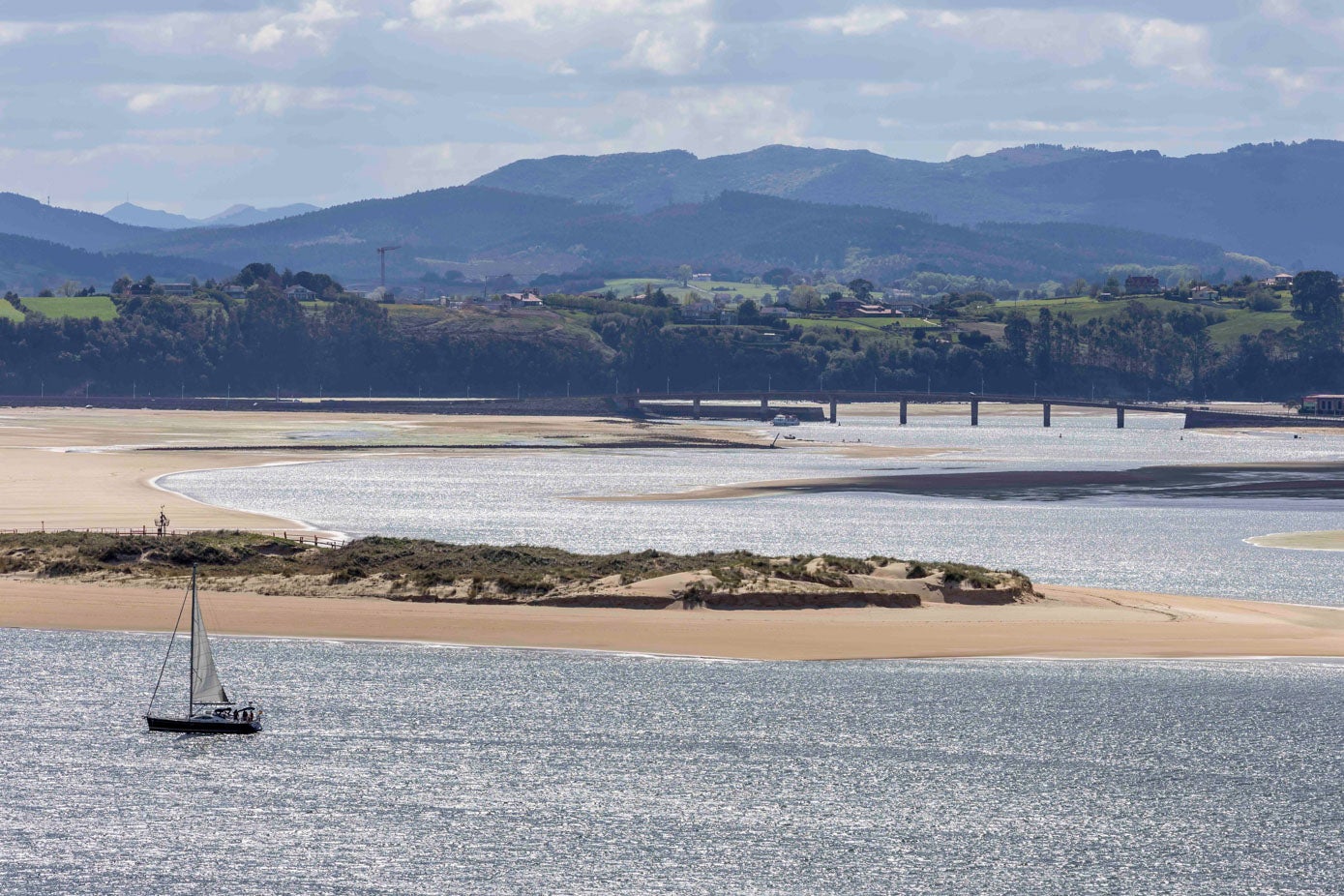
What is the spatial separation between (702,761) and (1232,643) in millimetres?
27052

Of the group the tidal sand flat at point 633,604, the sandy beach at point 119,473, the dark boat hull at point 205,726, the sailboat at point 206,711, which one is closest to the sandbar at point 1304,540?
the tidal sand flat at point 633,604

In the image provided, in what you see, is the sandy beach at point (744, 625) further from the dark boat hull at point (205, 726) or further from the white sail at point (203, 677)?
the white sail at point (203, 677)

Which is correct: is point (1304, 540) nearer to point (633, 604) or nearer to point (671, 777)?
point (633, 604)

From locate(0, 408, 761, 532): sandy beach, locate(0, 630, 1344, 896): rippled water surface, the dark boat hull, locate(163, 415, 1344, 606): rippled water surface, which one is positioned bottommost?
locate(0, 630, 1344, 896): rippled water surface

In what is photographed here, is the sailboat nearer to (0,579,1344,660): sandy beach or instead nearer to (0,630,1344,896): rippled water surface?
(0,630,1344,896): rippled water surface

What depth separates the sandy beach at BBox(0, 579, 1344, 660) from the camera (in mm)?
65312

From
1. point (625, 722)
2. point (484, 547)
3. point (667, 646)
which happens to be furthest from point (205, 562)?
point (625, 722)

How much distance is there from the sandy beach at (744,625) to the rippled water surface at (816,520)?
517 inches

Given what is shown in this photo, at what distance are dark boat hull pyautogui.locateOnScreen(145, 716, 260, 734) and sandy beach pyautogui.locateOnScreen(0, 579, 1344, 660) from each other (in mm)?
15089

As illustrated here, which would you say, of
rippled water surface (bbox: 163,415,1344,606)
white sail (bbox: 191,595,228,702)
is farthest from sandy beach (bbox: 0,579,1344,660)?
white sail (bbox: 191,595,228,702)

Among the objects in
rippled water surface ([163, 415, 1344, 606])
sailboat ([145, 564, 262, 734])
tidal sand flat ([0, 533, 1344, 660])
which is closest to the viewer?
sailboat ([145, 564, 262, 734])

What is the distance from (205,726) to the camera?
5100 cm

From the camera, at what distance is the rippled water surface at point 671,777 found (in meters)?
39.8

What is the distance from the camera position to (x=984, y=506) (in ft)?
429
